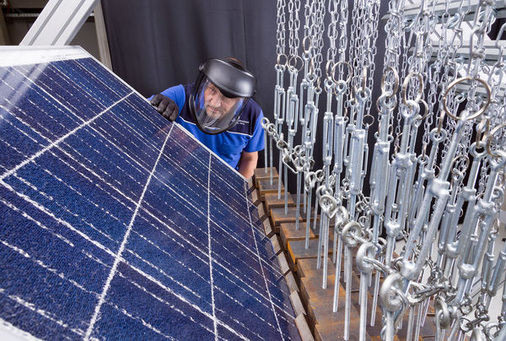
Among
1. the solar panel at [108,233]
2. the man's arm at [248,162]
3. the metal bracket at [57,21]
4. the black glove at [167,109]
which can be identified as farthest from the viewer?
the man's arm at [248,162]

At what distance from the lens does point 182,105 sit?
2.36m

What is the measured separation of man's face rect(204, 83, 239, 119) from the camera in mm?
1880

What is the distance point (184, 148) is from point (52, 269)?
106cm

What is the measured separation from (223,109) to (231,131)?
1.70 feet

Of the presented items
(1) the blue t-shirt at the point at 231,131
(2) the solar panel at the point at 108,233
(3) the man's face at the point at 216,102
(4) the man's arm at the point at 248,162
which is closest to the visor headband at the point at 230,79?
(3) the man's face at the point at 216,102

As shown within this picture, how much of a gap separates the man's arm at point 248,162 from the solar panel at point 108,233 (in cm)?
137

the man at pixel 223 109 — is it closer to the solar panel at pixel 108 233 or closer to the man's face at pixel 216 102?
the man's face at pixel 216 102

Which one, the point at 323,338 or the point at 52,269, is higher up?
the point at 52,269

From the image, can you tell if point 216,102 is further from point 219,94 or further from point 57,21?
point 57,21

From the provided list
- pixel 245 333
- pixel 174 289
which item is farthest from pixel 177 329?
pixel 245 333

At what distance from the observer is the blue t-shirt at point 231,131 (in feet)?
7.64

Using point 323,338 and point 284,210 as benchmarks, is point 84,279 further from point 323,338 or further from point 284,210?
point 284,210

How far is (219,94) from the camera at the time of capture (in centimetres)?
188

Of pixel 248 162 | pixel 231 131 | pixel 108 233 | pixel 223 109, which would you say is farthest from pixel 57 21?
pixel 248 162
